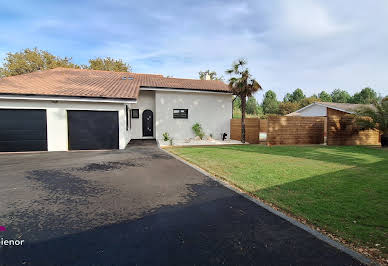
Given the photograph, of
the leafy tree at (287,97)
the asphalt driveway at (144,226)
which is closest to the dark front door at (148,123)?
the asphalt driveway at (144,226)

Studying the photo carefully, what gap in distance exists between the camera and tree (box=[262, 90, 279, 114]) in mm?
65000

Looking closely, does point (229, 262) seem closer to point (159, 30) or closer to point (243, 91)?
point (243, 91)

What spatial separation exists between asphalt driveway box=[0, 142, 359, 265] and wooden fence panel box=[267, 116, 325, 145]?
1022cm

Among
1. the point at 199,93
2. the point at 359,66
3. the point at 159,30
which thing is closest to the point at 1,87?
the point at 159,30

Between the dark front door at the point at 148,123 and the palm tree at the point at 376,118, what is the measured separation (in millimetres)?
15803

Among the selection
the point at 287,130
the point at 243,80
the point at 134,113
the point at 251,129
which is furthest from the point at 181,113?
the point at 287,130

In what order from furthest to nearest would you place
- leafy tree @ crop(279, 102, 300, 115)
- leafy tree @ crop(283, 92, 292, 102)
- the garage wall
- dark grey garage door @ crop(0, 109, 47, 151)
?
leafy tree @ crop(283, 92, 292, 102) < leafy tree @ crop(279, 102, 300, 115) < the garage wall < dark grey garage door @ crop(0, 109, 47, 151)

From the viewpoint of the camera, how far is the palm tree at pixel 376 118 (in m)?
12.8

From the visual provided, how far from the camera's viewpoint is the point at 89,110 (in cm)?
1085

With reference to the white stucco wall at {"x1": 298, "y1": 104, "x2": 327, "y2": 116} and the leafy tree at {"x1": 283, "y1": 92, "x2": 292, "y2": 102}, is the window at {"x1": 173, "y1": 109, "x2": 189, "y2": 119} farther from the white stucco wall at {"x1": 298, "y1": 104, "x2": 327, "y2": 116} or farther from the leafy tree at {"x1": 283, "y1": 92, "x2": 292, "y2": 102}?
the leafy tree at {"x1": 283, "y1": 92, "x2": 292, "y2": 102}

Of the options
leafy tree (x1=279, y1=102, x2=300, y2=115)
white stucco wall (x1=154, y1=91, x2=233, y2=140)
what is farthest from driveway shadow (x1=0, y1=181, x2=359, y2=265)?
leafy tree (x1=279, y1=102, x2=300, y2=115)

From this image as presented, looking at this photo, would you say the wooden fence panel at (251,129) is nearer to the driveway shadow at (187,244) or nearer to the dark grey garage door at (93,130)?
the dark grey garage door at (93,130)

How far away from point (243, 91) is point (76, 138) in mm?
11607

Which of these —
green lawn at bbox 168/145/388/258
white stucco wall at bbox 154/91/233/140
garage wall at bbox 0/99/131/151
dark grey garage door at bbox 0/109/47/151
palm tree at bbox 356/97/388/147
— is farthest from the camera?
white stucco wall at bbox 154/91/233/140
